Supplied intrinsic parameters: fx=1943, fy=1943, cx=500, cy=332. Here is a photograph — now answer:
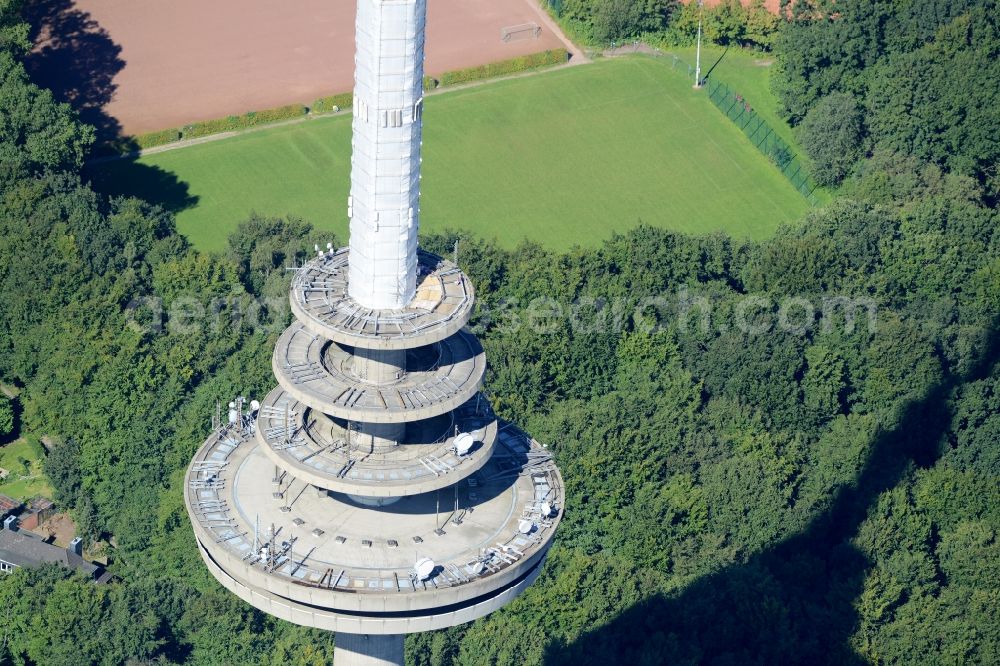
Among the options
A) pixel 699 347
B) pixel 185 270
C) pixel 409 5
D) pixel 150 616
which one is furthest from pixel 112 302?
pixel 409 5

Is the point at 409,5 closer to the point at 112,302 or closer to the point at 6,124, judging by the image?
the point at 112,302

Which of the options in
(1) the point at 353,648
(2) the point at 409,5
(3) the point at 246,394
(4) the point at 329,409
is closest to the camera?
(2) the point at 409,5

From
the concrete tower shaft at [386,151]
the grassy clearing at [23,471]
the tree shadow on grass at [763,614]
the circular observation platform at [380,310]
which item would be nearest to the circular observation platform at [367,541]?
the circular observation platform at [380,310]

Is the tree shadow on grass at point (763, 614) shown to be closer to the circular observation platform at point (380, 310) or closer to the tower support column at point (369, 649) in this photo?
the tower support column at point (369, 649)

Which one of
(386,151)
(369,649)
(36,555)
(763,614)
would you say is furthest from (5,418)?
(386,151)

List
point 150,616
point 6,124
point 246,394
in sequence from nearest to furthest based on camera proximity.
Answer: point 150,616 < point 246,394 < point 6,124

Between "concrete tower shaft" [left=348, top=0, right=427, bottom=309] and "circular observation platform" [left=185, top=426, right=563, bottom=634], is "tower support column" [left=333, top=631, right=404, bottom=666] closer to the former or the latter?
"circular observation platform" [left=185, top=426, right=563, bottom=634]
